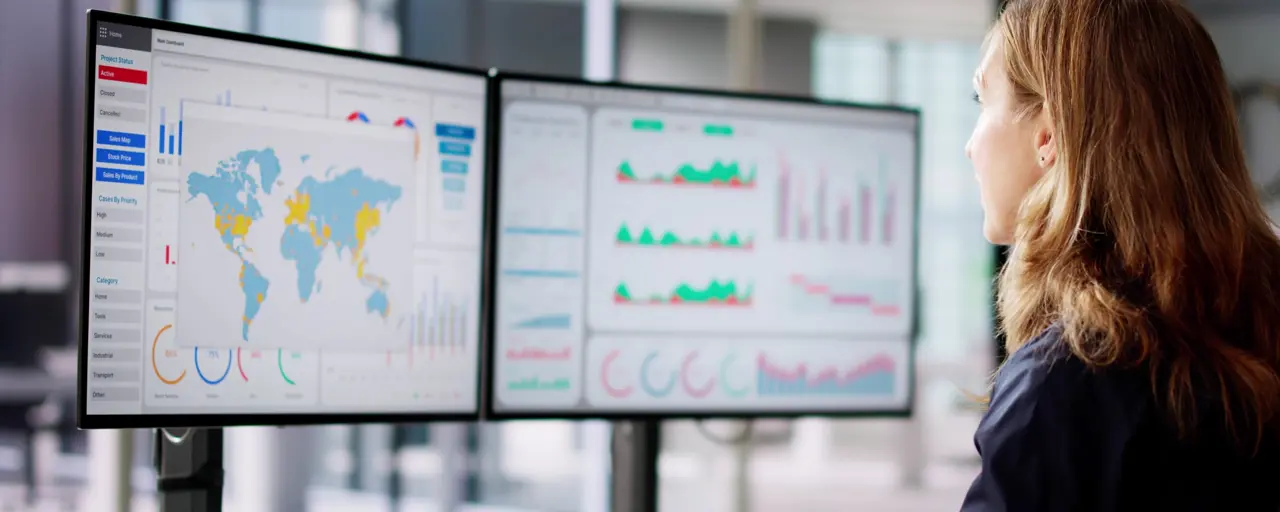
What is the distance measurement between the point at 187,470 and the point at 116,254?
0.31 meters

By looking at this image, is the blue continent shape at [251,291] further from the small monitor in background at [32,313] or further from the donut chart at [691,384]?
the small monitor in background at [32,313]

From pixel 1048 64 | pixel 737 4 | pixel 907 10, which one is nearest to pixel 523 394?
pixel 1048 64

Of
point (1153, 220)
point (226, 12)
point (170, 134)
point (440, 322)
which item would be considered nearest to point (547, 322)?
point (440, 322)

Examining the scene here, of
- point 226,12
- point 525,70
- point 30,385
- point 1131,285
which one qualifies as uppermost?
point 226,12

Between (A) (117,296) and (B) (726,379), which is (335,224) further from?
(B) (726,379)

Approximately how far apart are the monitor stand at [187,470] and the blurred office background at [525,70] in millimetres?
1055

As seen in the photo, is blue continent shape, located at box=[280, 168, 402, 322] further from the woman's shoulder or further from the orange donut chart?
the woman's shoulder

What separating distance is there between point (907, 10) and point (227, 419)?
155 inches

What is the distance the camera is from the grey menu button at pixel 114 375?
1.16 metres

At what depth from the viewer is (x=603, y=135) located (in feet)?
5.21

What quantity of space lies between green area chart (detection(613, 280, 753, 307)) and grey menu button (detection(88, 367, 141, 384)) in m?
0.72

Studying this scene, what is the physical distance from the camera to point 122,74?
117 cm

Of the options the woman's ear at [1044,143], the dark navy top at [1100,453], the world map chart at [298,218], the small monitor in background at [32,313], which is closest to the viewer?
the dark navy top at [1100,453]

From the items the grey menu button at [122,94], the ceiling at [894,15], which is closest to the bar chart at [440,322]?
the grey menu button at [122,94]
